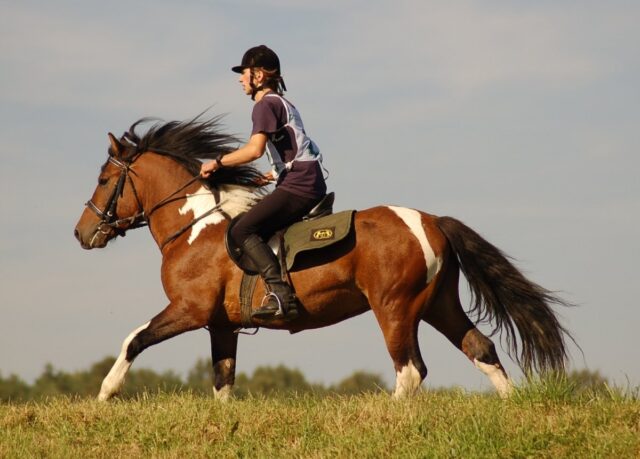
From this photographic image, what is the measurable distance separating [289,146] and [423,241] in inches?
60.3

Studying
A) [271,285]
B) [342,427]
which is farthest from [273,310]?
[342,427]

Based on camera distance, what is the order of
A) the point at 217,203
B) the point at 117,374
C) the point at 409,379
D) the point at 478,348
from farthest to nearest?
the point at 217,203, the point at 478,348, the point at 117,374, the point at 409,379

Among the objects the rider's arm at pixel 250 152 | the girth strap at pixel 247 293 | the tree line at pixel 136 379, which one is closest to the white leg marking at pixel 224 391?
the girth strap at pixel 247 293

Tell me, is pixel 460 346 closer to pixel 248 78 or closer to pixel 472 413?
pixel 472 413

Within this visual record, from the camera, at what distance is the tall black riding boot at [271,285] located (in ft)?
31.4

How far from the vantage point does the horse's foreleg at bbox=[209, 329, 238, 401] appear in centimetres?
1055

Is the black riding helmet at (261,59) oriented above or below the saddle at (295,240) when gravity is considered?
above

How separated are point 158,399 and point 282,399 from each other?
1.10 m

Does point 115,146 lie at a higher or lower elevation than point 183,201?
higher

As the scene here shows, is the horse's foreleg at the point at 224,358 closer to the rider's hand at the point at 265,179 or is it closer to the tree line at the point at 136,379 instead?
the rider's hand at the point at 265,179

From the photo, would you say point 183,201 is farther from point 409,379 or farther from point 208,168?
point 409,379

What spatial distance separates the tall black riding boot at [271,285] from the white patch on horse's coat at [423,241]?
1233 millimetres

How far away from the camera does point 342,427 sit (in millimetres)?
7883

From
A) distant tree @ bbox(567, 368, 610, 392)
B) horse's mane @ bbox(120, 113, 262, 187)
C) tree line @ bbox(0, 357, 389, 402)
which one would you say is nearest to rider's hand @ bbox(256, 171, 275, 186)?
horse's mane @ bbox(120, 113, 262, 187)
